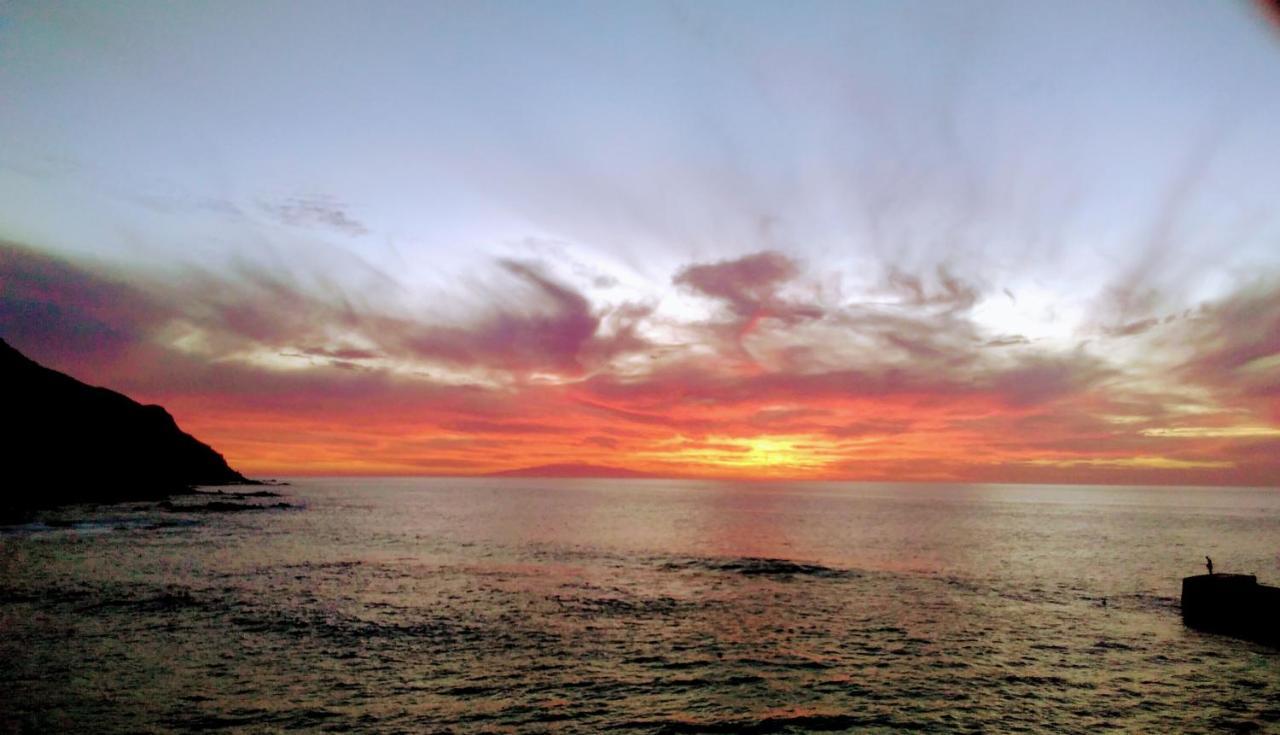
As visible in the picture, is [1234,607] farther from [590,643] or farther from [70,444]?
[70,444]

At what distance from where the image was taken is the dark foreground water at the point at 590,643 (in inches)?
1027

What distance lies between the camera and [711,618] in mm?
43750

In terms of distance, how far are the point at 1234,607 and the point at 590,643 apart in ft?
132

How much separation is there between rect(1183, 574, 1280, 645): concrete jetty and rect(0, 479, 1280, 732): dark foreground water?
6.51ft

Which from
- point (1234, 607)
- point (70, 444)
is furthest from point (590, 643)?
point (70, 444)

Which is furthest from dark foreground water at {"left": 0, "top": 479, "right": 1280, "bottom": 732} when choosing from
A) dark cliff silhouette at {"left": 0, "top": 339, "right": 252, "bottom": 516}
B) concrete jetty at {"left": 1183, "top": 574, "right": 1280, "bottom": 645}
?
dark cliff silhouette at {"left": 0, "top": 339, "right": 252, "bottom": 516}

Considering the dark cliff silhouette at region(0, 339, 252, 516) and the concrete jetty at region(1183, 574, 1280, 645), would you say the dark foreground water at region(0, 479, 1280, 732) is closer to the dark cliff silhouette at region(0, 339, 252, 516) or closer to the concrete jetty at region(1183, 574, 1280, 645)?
the concrete jetty at region(1183, 574, 1280, 645)

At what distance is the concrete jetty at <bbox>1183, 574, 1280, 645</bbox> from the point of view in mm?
39094

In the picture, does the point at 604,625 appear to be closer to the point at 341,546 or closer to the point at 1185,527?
the point at 341,546

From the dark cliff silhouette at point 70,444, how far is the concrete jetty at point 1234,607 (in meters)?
135

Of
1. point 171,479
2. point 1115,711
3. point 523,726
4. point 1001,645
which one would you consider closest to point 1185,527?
point 1001,645

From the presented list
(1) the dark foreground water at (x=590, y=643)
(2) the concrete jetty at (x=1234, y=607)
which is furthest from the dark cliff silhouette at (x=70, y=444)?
(2) the concrete jetty at (x=1234, y=607)

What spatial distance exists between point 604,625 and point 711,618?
7554 mm

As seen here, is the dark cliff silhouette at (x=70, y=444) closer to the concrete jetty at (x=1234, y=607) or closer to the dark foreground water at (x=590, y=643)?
the dark foreground water at (x=590, y=643)
